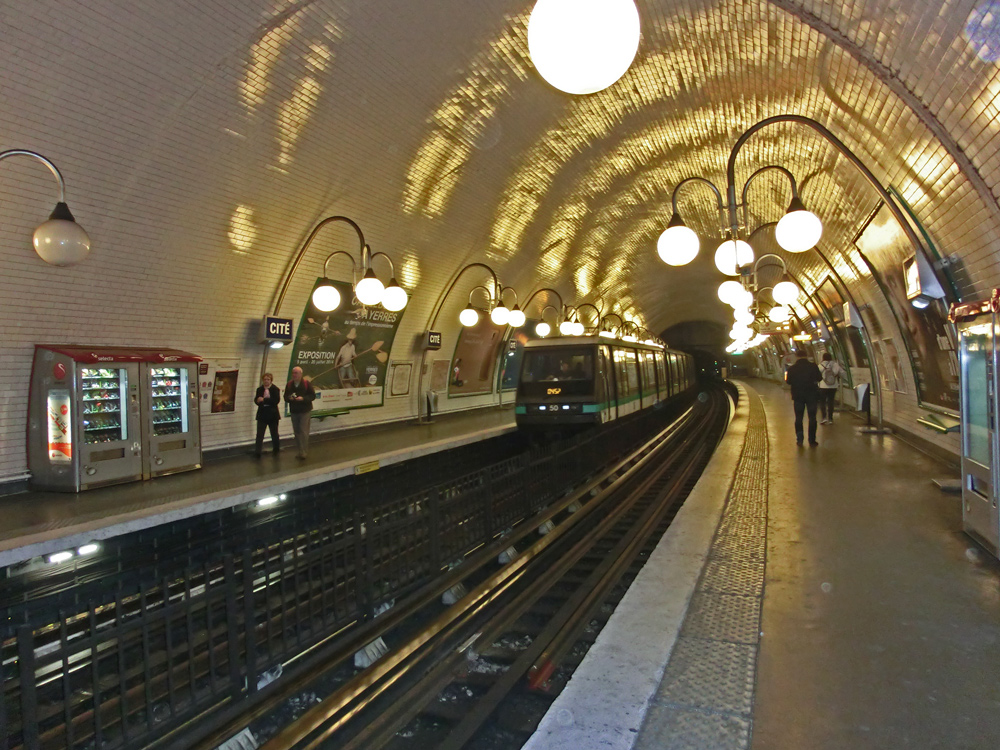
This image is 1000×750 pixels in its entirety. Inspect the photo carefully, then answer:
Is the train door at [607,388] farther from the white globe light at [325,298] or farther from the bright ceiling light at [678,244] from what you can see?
the bright ceiling light at [678,244]

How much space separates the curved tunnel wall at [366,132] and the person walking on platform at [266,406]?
1.73 ft

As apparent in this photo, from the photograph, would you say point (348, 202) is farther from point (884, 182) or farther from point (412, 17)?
point (884, 182)

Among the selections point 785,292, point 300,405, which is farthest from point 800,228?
point 300,405

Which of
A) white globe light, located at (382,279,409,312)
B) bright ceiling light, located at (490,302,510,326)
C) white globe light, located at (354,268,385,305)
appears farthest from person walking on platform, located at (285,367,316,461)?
bright ceiling light, located at (490,302,510,326)

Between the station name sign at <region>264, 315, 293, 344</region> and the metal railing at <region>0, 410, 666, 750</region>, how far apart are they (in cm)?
510

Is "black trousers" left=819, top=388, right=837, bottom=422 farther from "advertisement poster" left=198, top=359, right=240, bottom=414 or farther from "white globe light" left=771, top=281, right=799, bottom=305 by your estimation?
"advertisement poster" left=198, top=359, right=240, bottom=414

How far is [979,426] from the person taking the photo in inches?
223

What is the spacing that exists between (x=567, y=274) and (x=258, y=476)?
47.9ft

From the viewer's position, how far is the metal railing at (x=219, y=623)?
3.18m

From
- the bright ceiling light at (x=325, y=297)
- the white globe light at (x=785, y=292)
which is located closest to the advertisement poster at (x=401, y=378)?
the bright ceiling light at (x=325, y=297)

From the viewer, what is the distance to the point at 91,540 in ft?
20.3

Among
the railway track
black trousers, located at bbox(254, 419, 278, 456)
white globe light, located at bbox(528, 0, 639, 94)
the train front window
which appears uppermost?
white globe light, located at bbox(528, 0, 639, 94)

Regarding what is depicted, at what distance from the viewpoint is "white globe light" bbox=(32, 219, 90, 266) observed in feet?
20.4

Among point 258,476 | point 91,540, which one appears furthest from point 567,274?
point 91,540
